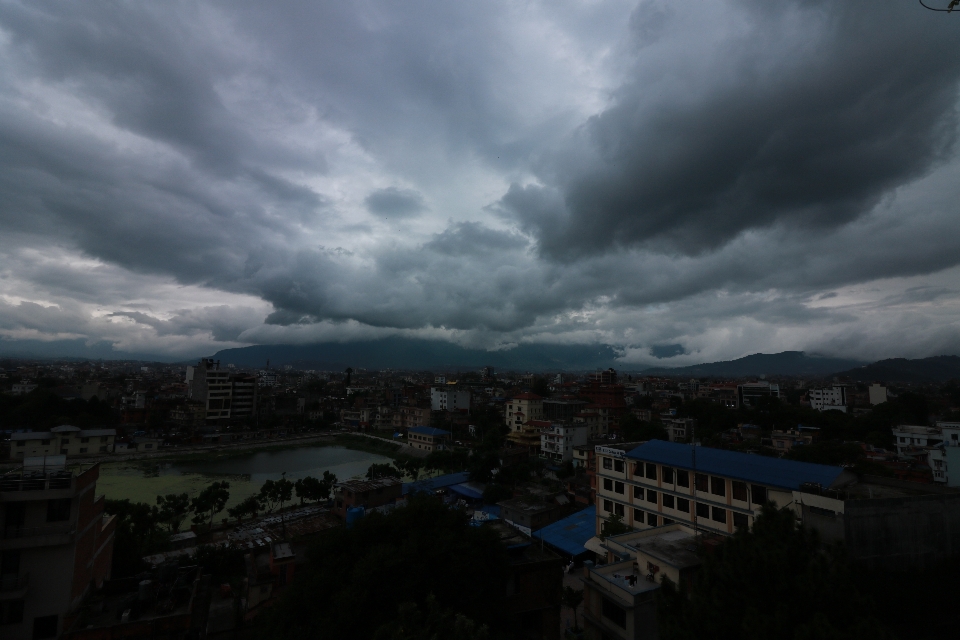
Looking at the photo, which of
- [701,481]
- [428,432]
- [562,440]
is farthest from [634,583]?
[428,432]

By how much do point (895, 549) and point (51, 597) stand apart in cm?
1550

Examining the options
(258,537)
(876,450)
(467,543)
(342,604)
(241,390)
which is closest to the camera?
(342,604)

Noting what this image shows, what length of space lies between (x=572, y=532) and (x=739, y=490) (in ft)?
20.5

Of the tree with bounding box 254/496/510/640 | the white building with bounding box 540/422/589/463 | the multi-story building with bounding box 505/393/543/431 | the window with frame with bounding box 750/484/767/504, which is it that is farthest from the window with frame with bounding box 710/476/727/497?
the multi-story building with bounding box 505/393/543/431

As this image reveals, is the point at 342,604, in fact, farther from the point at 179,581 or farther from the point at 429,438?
the point at 429,438

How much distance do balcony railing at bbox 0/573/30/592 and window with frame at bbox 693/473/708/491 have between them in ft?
50.2

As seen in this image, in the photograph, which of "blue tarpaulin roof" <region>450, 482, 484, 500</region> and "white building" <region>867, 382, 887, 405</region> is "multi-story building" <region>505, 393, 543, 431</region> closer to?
"blue tarpaulin roof" <region>450, 482, 484, 500</region>

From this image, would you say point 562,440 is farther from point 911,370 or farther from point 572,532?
point 911,370

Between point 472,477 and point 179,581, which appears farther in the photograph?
point 472,477

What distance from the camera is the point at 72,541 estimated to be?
26.2 feet

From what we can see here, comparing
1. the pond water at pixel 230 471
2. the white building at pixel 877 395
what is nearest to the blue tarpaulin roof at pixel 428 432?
the pond water at pixel 230 471

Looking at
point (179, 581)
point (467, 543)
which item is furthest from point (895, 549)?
point (179, 581)

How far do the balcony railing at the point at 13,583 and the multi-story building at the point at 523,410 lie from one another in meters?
38.3

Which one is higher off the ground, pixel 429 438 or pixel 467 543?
pixel 467 543
